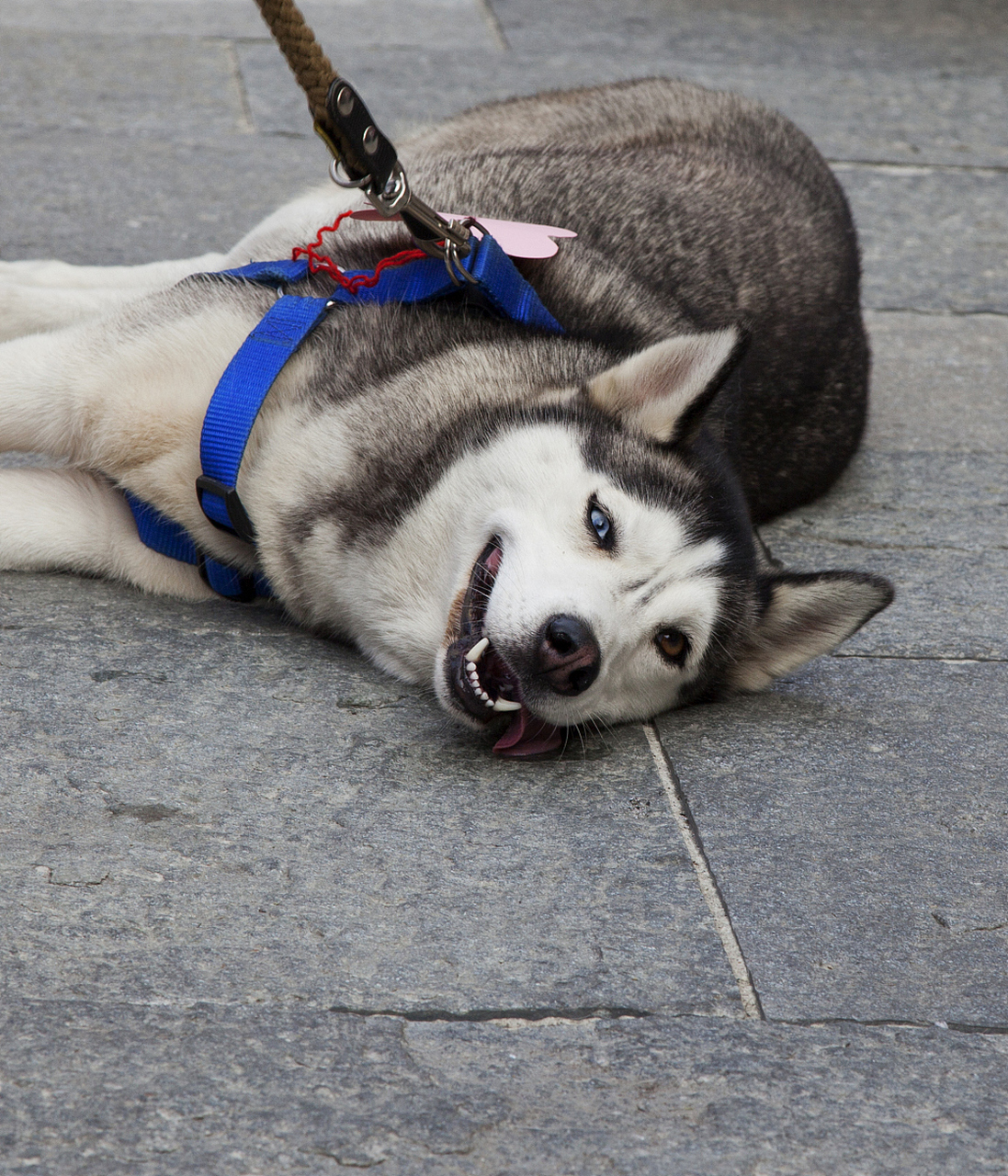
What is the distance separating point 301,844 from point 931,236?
5605mm

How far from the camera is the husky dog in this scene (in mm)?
3270

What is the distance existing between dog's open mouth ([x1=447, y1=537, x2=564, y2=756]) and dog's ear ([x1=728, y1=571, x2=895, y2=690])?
68 cm

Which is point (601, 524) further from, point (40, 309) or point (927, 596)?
point (40, 309)

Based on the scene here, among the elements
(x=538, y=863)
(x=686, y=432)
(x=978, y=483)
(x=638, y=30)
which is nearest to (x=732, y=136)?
(x=978, y=483)

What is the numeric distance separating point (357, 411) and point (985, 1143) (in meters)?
2.25

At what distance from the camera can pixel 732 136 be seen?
5.33m

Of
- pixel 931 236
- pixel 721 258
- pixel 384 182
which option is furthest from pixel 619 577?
pixel 931 236

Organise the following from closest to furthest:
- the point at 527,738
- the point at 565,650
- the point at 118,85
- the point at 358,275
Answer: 1. the point at 565,650
2. the point at 527,738
3. the point at 358,275
4. the point at 118,85

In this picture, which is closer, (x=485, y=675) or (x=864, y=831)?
(x=864, y=831)

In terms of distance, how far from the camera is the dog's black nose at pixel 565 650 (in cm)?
304

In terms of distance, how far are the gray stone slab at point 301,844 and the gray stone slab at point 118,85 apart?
4.36m

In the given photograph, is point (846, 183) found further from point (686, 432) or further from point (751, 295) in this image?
point (686, 432)

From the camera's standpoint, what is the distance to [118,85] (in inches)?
300

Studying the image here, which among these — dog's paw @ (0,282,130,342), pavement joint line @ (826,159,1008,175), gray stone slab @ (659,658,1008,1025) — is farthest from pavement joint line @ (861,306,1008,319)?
dog's paw @ (0,282,130,342)
